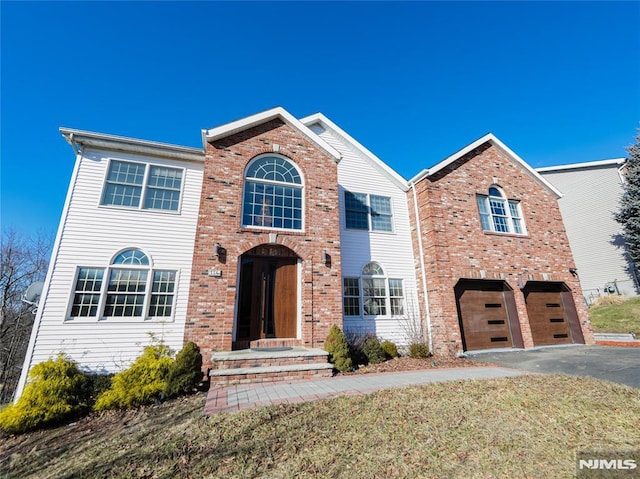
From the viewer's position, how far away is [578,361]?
8086 mm

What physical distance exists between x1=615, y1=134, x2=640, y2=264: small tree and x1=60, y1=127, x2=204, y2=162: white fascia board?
23.1m

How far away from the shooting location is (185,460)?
11.6 feet

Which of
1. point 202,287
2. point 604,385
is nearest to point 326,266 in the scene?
point 202,287

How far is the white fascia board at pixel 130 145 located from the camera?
28.2ft

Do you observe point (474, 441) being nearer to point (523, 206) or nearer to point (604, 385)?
point (604, 385)

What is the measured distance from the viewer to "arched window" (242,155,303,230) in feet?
30.2

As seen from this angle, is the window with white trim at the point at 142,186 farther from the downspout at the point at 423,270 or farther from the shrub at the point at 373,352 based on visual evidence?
the downspout at the point at 423,270

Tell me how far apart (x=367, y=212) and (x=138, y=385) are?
956 centimetres

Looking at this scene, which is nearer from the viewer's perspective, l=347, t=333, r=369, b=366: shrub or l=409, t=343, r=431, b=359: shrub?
l=347, t=333, r=369, b=366: shrub

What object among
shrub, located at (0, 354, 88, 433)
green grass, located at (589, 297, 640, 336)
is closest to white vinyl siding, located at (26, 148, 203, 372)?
shrub, located at (0, 354, 88, 433)

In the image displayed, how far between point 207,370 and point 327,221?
5.80 metres

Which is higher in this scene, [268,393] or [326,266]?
[326,266]

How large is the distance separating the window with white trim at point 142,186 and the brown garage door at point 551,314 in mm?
14314

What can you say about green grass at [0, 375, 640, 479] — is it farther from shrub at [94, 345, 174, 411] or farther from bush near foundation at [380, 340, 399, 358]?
bush near foundation at [380, 340, 399, 358]
